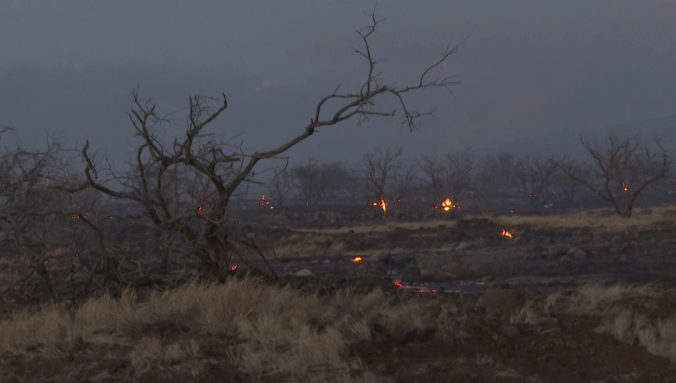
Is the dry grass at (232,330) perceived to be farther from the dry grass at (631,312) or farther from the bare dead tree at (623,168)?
the bare dead tree at (623,168)

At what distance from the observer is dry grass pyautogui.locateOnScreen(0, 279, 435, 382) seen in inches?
208

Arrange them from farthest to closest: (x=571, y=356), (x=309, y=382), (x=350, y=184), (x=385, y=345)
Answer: (x=350, y=184) < (x=385, y=345) < (x=571, y=356) < (x=309, y=382)

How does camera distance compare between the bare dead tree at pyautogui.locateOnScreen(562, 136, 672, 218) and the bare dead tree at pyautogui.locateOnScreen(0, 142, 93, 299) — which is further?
the bare dead tree at pyautogui.locateOnScreen(562, 136, 672, 218)

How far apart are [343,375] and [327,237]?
24.8 metres

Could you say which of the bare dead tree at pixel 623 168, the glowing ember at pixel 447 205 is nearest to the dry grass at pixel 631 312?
the bare dead tree at pixel 623 168

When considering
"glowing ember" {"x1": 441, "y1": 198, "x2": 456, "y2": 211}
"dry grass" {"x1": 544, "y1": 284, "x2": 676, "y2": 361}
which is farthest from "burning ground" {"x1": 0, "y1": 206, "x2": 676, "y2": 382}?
"glowing ember" {"x1": 441, "y1": 198, "x2": 456, "y2": 211}

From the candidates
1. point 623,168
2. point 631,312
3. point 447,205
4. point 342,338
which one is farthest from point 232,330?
point 447,205

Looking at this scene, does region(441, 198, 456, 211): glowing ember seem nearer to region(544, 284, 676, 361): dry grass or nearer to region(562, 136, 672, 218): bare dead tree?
region(562, 136, 672, 218): bare dead tree

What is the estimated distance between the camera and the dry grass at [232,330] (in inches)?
208

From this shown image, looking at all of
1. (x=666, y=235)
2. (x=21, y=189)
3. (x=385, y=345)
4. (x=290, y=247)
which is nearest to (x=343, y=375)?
(x=385, y=345)

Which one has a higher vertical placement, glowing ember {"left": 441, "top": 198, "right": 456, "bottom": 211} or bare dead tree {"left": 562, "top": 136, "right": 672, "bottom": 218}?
bare dead tree {"left": 562, "top": 136, "right": 672, "bottom": 218}

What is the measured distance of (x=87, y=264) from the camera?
10.5m

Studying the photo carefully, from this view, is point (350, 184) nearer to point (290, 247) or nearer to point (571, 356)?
point (290, 247)

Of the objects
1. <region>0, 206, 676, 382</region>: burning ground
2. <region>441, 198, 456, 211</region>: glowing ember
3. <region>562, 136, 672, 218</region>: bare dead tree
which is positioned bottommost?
<region>0, 206, 676, 382</region>: burning ground
